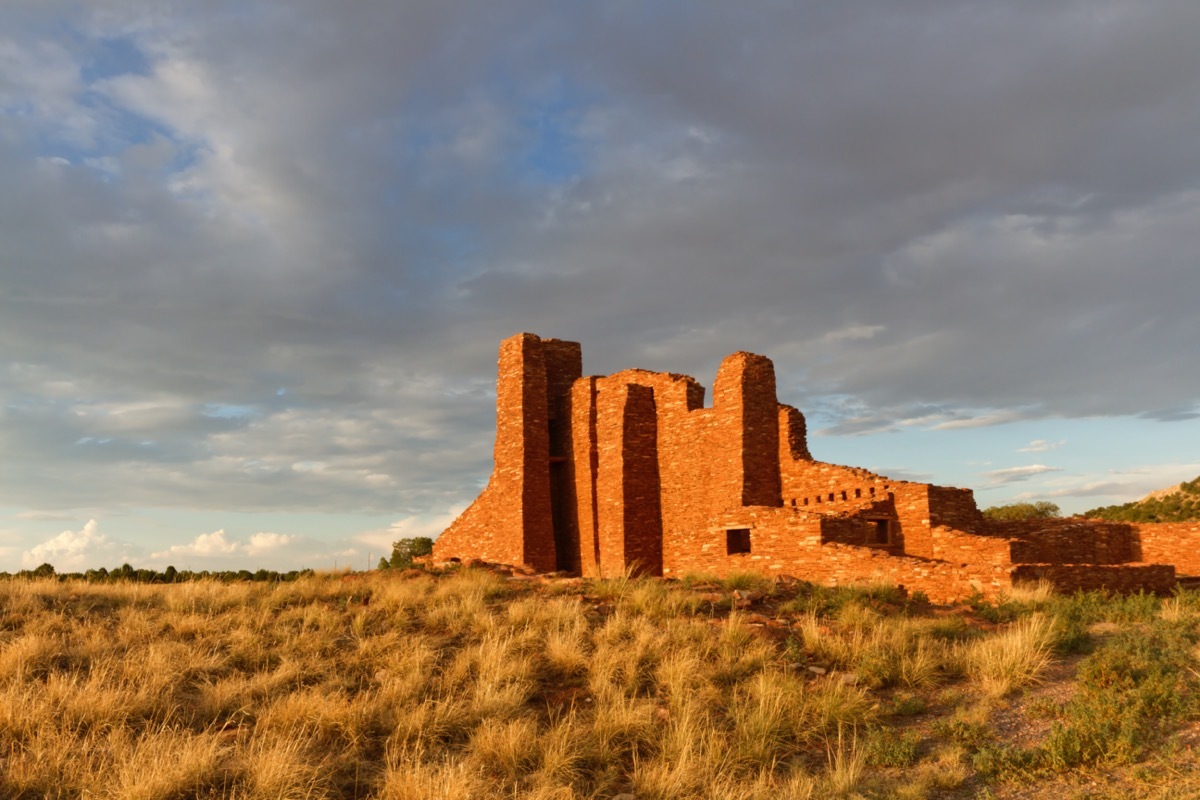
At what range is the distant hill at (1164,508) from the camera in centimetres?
4619

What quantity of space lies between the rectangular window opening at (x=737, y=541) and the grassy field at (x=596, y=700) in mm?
7443

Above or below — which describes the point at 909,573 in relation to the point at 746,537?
below

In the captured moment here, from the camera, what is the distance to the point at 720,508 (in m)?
24.4

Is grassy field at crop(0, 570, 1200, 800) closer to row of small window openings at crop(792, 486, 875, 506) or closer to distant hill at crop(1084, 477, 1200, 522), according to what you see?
row of small window openings at crop(792, 486, 875, 506)

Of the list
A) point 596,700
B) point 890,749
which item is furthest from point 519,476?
point 890,749

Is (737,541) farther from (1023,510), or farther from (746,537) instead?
(1023,510)

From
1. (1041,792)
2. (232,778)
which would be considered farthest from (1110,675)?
(232,778)

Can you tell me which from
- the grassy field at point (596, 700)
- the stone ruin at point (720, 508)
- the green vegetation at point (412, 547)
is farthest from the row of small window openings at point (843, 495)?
the green vegetation at point (412, 547)

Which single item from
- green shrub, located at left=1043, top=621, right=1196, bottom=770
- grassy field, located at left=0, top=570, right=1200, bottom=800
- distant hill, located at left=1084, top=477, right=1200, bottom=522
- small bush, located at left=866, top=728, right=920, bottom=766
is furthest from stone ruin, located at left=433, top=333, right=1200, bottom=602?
distant hill, located at left=1084, top=477, right=1200, bottom=522

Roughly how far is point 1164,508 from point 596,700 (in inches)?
1982

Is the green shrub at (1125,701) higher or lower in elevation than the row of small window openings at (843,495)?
lower

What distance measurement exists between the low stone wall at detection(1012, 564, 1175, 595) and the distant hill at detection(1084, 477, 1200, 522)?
2799cm

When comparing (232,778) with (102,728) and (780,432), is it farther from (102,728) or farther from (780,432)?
(780,432)

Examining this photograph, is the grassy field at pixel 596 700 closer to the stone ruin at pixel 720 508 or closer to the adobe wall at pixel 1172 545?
the stone ruin at pixel 720 508
